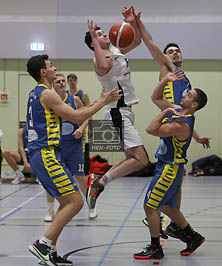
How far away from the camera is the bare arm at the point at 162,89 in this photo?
4613 millimetres

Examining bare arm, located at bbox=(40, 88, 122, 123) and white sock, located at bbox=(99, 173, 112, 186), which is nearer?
bare arm, located at bbox=(40, 88, 122, 123)

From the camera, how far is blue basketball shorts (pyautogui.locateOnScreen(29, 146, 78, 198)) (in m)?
4.26

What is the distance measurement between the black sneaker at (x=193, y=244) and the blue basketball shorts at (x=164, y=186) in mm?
462

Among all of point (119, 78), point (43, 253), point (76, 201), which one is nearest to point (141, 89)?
point (119, 78)

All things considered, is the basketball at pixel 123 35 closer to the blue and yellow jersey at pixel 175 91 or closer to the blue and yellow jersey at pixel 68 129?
the blue and yellow jersey at pixel 175 91

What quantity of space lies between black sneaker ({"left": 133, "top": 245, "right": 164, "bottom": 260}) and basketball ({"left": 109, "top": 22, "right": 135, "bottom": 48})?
2.31 meters

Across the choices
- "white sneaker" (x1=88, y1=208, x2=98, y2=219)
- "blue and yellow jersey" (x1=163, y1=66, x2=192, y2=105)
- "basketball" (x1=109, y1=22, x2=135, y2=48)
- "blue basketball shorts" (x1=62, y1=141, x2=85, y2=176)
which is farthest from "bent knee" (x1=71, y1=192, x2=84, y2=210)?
"white sneaker" (x1=88, y1=208, x2=98, y2=219)

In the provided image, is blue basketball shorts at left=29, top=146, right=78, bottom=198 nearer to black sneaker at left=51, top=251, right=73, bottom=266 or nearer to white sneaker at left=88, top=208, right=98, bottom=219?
black sneaker at left=51, top=251, right=73, bottom=266

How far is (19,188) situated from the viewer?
10.2 meters

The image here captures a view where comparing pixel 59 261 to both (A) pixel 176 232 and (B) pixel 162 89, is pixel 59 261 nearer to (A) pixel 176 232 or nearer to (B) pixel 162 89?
(A) pixel 176 232

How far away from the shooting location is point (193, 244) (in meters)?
4.80

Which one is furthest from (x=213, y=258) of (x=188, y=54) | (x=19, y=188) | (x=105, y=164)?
(x=188, y=54)

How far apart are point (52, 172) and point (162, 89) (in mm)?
1347

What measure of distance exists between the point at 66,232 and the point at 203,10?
29.7 feet
